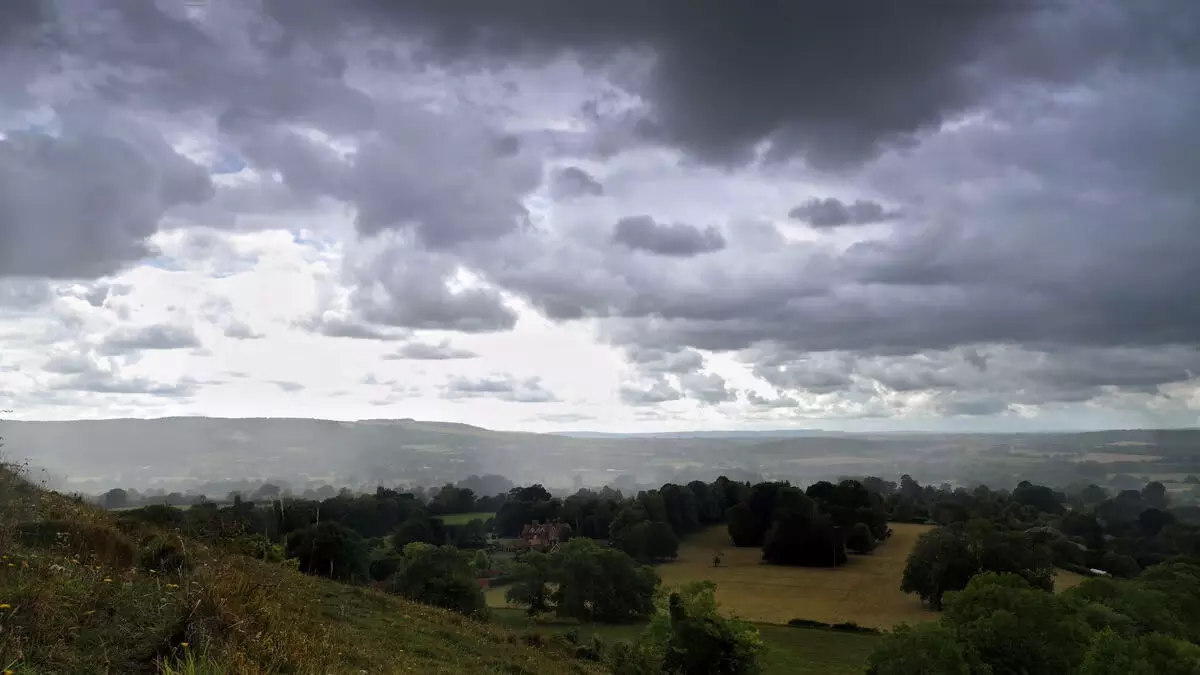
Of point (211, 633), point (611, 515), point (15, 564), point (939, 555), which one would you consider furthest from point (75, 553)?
point (611, 515)

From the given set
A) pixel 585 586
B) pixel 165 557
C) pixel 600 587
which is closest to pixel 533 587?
pixel 585 586

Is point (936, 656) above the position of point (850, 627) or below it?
above

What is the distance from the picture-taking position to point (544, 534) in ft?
381

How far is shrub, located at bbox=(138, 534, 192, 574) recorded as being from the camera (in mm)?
12961

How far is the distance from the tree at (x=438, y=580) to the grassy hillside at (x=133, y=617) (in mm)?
37864

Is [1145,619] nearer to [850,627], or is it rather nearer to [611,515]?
[850,627]

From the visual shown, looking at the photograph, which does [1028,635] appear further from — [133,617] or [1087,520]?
[1087,520]

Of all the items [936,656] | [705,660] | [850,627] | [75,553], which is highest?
[75,553]

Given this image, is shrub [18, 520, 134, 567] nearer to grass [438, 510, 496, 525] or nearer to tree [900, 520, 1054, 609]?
tree [900, 520, 1054, 609]

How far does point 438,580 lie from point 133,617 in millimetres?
47844

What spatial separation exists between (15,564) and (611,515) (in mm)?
119071

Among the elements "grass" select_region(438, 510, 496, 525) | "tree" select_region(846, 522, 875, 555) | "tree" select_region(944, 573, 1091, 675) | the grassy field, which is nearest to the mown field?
"tree" select_region(846, 522, 875, 555)

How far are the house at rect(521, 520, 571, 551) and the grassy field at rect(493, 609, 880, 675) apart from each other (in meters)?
37.2

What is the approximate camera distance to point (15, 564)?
10398 mm
